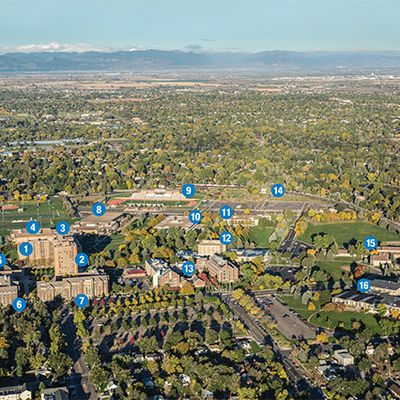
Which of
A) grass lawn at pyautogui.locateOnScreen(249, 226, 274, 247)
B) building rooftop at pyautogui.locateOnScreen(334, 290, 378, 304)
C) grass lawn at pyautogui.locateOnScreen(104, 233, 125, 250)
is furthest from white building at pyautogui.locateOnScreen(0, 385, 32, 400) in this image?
grass lawn at pyautogui.locateOnScreen(249, 226, 274, 247)

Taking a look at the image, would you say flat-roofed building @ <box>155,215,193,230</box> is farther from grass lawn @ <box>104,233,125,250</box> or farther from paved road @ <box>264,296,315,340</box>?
paved road @ <box>264,296,315,340</box>

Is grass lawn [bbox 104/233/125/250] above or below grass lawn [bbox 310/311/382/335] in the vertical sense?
above

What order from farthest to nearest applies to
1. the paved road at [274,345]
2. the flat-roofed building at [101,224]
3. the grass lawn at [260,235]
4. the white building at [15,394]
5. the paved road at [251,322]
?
the flat-roofed building at [101,224]
the grass lawn at [260,235]
the paved road at [251,322]
the paved road at [274,345]
the white building at [15,394]

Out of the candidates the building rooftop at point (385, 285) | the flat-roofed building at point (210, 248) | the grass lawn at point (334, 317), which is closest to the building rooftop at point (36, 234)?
the flat-roofed building at point (210, 248)

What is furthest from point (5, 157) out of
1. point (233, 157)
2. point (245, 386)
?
point (245, 386)

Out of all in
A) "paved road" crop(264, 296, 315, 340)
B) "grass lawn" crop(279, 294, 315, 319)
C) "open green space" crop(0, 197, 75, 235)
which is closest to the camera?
"paved road" crop(264, 296, 315, 340)

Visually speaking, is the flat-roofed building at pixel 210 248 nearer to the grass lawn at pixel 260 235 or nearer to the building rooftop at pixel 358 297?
the grass lawn at pixel 260 235
